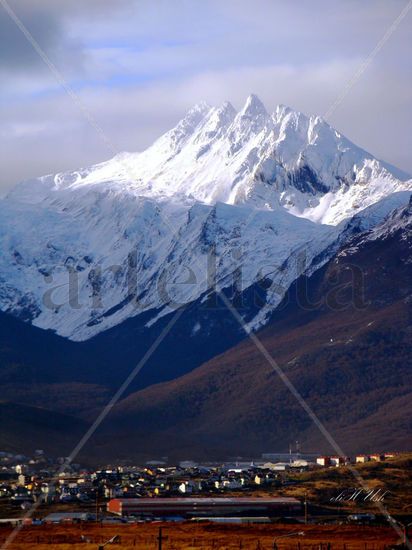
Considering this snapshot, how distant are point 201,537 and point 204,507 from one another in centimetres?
2829

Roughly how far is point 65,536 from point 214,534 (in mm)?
11660

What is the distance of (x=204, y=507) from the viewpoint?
16275 cm

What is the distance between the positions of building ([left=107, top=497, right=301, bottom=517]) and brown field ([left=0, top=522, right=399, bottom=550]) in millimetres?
11570

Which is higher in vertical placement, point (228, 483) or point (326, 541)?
point (228, 483)

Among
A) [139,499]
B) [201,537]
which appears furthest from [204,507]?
[201,537]

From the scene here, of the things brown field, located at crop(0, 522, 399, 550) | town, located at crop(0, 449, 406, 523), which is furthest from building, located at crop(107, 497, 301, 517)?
brown field, located at crop(0, 522, 399, 550)

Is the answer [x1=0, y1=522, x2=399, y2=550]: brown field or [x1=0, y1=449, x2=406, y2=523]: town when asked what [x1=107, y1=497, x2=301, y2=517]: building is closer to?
[x1=0, y1=449, x2=406, y2=523]: town

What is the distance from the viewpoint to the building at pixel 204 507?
159875 millimetres

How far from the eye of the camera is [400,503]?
168375 mm

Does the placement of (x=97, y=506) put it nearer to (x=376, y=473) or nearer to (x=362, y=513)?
(x=362, y=513)

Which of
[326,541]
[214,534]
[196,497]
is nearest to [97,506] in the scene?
[196,497]

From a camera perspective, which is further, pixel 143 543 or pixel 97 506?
pixel 97 506

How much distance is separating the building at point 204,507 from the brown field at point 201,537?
11570 millimetres

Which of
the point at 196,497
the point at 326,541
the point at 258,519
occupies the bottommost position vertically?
the point at 326,541
